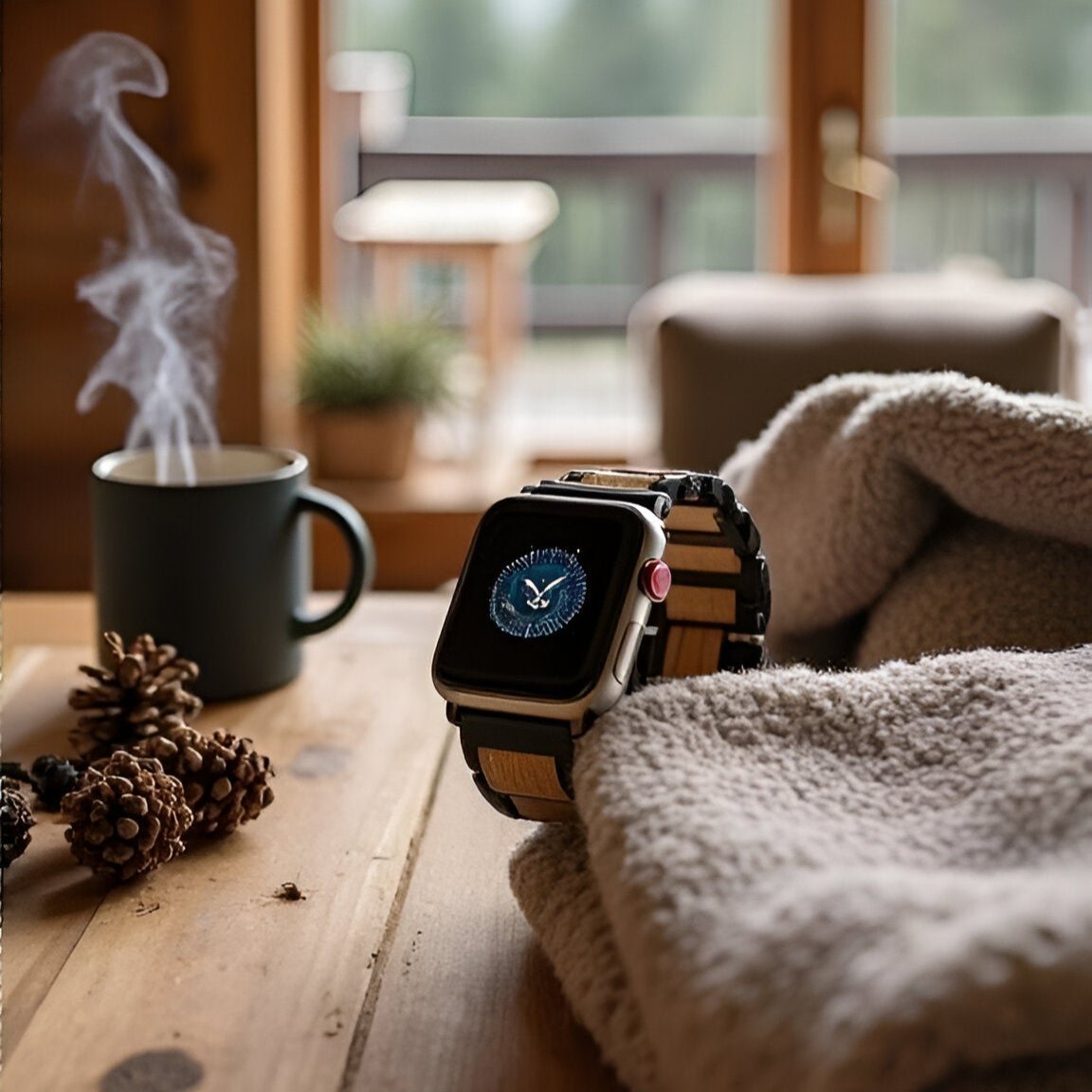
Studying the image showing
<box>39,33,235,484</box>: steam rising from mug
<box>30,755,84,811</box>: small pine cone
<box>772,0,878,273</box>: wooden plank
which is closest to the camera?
<box>30,755,84,811</box>: small pine cone

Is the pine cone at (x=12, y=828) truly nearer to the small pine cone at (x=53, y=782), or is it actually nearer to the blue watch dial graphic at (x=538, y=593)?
the small pine cone at (x=53, y=782)

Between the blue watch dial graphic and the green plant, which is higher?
the blue watch dial graphic

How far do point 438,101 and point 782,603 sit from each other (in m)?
1.90

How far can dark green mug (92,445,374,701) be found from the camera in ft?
3.01

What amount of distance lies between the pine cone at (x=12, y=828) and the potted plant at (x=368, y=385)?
62.6 inches

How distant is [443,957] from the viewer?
62 centimetres

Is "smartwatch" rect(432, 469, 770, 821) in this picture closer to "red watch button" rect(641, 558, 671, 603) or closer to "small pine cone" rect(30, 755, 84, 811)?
"red watch button" rect(641, 558, 671, 603)

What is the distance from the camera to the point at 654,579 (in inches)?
24.1

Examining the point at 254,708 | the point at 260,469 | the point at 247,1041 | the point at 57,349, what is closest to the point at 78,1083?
the point at 247,1041

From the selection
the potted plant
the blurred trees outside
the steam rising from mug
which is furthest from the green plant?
the steam rising from mug

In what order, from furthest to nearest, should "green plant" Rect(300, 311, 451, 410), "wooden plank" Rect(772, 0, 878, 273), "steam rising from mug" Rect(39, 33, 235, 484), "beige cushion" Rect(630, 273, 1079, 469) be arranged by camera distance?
"wooden plank" Rect(772, 0, 878, 273), "green plant" Rect(300, 311, 451, 410), "beige cushion" Rect(630, 273, 1079, 469), "steam rising from mug" Rect(39, 33, 235, 484)

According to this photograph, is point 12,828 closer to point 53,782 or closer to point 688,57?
point 53,782

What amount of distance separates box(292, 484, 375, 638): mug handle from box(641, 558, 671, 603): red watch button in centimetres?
37

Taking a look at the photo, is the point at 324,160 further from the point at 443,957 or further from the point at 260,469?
the point at 443,957
